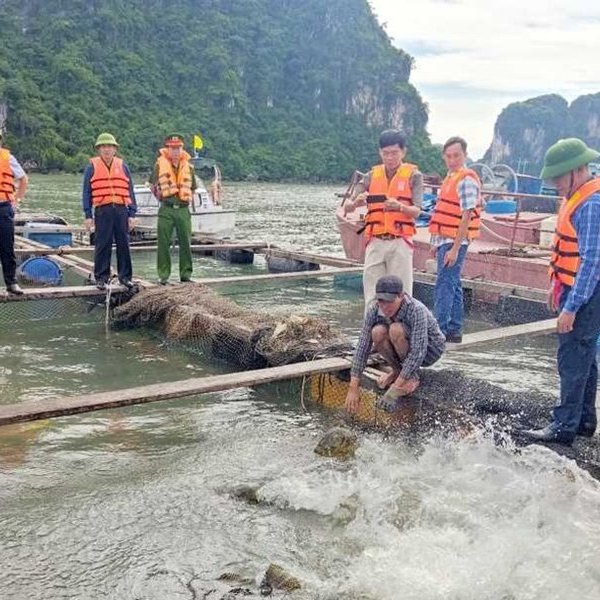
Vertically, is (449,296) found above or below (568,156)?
below

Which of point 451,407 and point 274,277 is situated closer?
point 451,407

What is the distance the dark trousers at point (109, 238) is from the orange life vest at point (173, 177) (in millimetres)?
560

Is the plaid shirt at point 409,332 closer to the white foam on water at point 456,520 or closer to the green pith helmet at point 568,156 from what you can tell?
the white foam on water at point 456,520

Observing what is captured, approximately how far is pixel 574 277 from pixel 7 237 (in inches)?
244

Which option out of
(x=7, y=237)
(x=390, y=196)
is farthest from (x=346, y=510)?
(x=7, y=237)

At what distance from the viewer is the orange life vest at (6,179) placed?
7.85 m

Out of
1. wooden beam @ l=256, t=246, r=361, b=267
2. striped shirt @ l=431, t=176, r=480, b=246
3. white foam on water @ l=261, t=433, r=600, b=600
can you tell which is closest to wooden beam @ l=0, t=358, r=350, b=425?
white foam on water @ l=261, t=433, r=600, b=600

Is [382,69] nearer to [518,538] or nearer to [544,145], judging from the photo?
[544,145]

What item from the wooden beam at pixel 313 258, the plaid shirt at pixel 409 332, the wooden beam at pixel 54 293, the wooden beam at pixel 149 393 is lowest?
the wooden beam at pixel 149 393

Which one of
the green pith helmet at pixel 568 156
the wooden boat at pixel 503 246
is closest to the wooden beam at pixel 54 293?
the wooden boat at pixel 503 246

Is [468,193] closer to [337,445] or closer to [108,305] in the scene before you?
[337,445]

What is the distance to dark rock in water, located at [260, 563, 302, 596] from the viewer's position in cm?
373

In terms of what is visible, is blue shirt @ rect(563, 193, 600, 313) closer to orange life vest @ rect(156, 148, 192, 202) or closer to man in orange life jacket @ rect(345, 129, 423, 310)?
man in orange life jacket @ rect(345, 129, 423, 310)

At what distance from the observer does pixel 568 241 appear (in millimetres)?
4594
